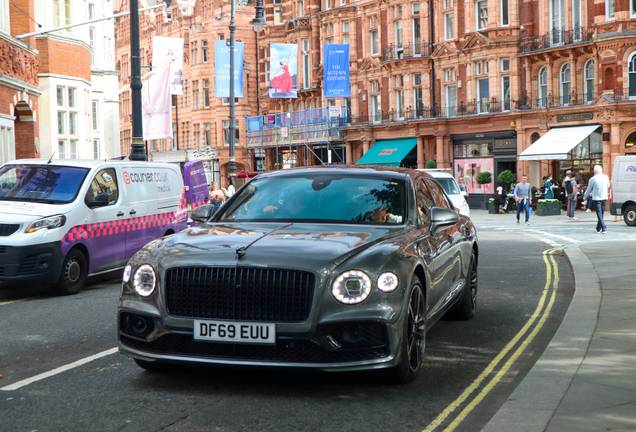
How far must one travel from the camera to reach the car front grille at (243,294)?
512cm

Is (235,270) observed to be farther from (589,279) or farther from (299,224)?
(589,279)

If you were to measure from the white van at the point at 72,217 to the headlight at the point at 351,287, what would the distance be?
257 inches

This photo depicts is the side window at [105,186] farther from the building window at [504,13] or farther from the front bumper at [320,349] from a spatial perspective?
the building window at [504,13]

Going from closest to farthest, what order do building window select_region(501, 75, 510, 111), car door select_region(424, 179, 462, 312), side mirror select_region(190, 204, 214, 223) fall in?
1. car door select_region(424, 179, 462, 312)
2. side mirror select_region(190, 204, 214, 223)
3. building window select_region(501, 75, 510, 111)

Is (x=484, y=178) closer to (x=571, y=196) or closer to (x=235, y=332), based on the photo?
(x=571, y=196)

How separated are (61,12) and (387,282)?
23.3 meters

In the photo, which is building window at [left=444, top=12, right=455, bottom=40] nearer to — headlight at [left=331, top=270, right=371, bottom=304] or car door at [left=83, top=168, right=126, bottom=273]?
car door at [left=83, top=168, right=126, bottom=273]

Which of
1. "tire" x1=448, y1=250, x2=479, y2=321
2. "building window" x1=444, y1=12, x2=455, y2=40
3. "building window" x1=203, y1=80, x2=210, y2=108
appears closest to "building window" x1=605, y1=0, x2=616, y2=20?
"building window" x1=444, y1=12, x2=455, y2=40

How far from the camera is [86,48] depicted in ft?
89.7

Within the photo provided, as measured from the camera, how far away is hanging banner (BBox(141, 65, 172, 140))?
24.3 m

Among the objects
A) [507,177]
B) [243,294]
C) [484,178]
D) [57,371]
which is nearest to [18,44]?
[57,371]

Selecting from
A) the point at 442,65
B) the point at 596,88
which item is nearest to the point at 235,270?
the point at 596,88

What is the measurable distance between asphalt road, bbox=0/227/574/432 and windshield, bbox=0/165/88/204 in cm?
327

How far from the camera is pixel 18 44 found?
72.0 ft
